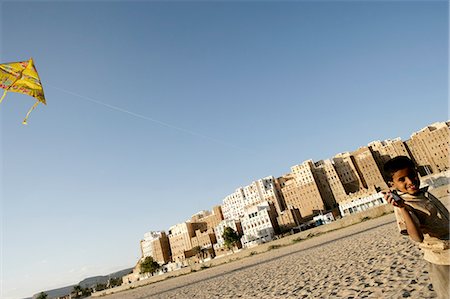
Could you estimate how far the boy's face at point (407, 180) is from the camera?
2877 millimetres

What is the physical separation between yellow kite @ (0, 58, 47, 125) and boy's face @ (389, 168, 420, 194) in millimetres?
12450

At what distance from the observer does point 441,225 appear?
2725mm

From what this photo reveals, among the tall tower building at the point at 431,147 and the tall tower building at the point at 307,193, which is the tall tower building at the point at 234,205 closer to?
the tall tower building at the point at 307,193

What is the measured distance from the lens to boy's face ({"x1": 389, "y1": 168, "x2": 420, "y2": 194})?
2877 mm

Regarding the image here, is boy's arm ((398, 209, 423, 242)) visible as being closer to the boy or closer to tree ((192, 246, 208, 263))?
the boy

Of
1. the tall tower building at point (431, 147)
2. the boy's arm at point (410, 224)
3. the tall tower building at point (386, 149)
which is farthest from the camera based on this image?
the tall tower building at point (386, 149)

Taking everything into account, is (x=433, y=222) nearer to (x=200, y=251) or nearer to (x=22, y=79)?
(x=22, y=79)

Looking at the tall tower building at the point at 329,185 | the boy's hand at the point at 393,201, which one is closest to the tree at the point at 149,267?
the tall tower building at the point at 329,185

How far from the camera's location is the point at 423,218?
109 inches

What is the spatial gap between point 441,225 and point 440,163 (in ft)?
404

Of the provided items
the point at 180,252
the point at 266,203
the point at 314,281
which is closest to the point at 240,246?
the point at 266,203

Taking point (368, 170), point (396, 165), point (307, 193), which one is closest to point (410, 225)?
point (396, 165)

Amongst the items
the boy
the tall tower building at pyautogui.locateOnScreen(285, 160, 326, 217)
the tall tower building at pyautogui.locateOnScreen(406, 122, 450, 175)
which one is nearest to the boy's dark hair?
the boy

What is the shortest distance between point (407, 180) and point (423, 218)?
15.2 inches
